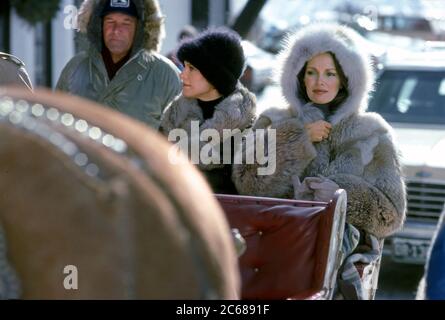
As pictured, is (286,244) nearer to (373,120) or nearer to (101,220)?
(373,120)

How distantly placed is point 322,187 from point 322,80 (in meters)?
0.63

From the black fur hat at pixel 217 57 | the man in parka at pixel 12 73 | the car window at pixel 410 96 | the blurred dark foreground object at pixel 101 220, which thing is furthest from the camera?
the car window at pixel 410 96

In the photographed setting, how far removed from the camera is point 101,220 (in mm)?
1747

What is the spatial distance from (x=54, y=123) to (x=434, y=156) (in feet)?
22.1

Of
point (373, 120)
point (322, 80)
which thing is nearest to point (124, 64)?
point (322, 80)

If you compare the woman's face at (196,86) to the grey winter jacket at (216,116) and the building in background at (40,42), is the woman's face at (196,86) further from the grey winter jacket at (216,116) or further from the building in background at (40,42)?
the building in background at (40,42)

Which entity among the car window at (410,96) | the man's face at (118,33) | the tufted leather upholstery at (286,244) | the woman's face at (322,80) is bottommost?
the tufted leather upholstery at (286,244)

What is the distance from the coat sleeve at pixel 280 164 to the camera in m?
4.76

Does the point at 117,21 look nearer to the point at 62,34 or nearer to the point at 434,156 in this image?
the point at 434,156

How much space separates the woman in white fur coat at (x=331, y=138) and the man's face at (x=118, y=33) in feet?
4.39

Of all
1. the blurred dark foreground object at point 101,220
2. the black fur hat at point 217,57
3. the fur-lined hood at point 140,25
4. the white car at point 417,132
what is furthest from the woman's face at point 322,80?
the blurred dark foreground object at point 101,220

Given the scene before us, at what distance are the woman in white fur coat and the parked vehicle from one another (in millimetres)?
3133

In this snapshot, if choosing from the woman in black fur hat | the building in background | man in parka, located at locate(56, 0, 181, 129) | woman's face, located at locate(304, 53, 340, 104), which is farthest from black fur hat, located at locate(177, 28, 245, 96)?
the building in background

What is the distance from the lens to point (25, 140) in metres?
1.84
